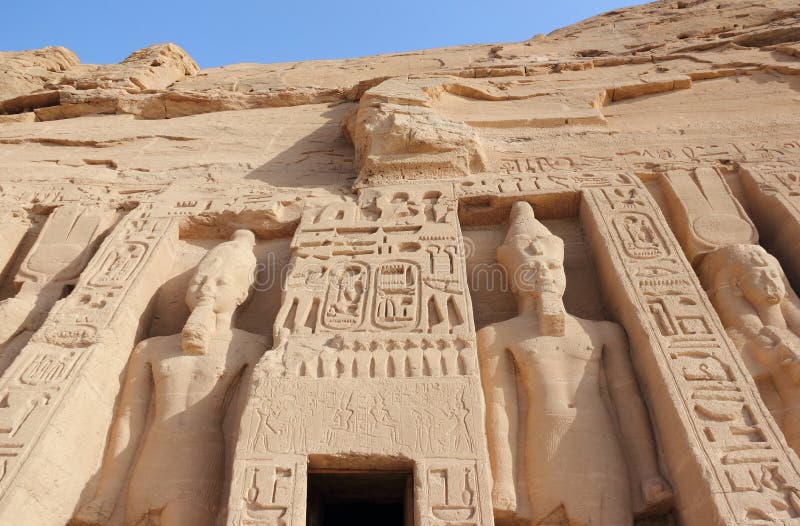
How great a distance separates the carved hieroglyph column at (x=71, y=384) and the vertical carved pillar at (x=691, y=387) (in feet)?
10.8

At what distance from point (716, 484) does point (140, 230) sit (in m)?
4.38

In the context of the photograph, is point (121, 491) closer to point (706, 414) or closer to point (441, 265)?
point (441, 265)

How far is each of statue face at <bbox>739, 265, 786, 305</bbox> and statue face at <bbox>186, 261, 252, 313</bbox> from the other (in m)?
3.45

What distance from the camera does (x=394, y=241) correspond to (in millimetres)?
4777

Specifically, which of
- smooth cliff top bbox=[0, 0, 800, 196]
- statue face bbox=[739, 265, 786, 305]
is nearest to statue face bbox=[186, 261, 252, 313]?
smooth cliff top bbox=[0, 0, 800, 196]

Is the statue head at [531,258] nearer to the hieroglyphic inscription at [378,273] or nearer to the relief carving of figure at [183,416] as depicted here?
the hieroglyphic inscription at [378,273]

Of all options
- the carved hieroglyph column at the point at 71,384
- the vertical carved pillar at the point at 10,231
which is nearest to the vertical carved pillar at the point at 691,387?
the carved hieroglyph column at the point at 71,384

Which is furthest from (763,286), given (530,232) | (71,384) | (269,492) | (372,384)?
(71,384)

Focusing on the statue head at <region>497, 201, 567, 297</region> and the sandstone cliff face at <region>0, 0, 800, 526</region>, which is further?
the statue head at <region>497, 201, 567, 297</region>

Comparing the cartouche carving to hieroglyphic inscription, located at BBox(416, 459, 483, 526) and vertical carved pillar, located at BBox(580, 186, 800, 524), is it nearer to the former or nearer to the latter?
hieroglyphic inscription, located at BBox(416, 459, 483, 526)

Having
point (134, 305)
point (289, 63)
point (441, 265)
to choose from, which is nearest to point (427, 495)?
point (441, 265)

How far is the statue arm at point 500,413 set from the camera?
11.3 ft

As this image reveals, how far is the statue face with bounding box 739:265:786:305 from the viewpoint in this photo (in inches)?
163

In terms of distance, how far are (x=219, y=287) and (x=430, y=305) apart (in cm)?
152
